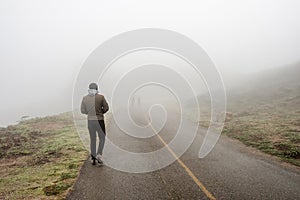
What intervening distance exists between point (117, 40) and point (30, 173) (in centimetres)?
878

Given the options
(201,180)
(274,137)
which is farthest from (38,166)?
(274,137)

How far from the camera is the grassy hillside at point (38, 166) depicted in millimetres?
6773

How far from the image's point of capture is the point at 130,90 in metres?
38.0

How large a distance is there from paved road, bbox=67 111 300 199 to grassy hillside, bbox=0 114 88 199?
532 millimetres

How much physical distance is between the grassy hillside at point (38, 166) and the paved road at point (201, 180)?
20.9 inches

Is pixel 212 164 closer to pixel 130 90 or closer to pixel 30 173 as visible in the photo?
pixel 30 173

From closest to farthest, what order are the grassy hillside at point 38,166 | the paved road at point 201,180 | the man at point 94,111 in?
the paved road at point 201,180
the grassy hillside at point 38,166
the man at point 94,111

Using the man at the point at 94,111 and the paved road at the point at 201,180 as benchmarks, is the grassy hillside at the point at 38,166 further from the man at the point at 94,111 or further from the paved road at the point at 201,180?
the man at the point at 94,111

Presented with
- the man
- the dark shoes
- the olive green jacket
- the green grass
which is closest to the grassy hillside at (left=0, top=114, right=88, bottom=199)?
the dark shoes

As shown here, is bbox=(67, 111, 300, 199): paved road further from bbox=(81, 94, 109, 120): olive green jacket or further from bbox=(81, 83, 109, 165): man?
bbox=(81, 94, 109, 120): olive green jacket

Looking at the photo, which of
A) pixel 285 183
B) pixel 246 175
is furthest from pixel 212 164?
pixel 285 183

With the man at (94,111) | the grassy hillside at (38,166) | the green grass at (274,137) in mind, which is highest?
the man at (94,111)

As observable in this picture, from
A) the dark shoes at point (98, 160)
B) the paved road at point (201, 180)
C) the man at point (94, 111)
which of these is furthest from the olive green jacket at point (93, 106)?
the paved road at point (201, 180)

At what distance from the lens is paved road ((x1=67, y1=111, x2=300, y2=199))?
6.11 m
